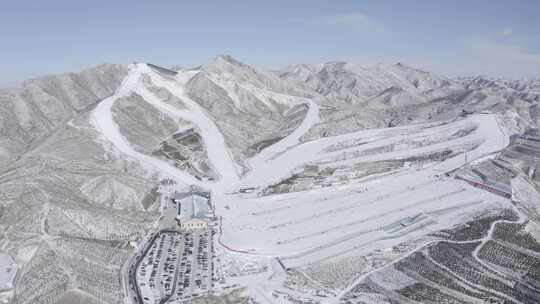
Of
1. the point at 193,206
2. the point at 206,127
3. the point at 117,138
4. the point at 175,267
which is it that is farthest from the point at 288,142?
the point at 175,267

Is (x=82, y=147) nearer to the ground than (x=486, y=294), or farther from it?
farther from it

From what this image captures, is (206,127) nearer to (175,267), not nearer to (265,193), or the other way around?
(265,193)

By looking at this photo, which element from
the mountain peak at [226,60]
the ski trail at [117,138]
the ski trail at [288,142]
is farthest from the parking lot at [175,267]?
the mountain peak at [226,60]

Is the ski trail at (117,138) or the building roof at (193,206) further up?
the ski trail at (117,138)

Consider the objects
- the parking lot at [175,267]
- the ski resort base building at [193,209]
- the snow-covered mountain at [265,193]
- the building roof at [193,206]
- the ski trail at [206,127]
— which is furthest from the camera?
the ski trail at [206,127]

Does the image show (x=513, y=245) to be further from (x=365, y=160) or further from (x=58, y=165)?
(x=58, y=165)

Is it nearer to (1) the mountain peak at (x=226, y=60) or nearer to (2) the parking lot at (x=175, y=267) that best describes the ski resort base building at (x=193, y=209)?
(2) the parking lot at (x=175, y=267)

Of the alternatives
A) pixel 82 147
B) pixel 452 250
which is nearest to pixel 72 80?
pixel 82 147
